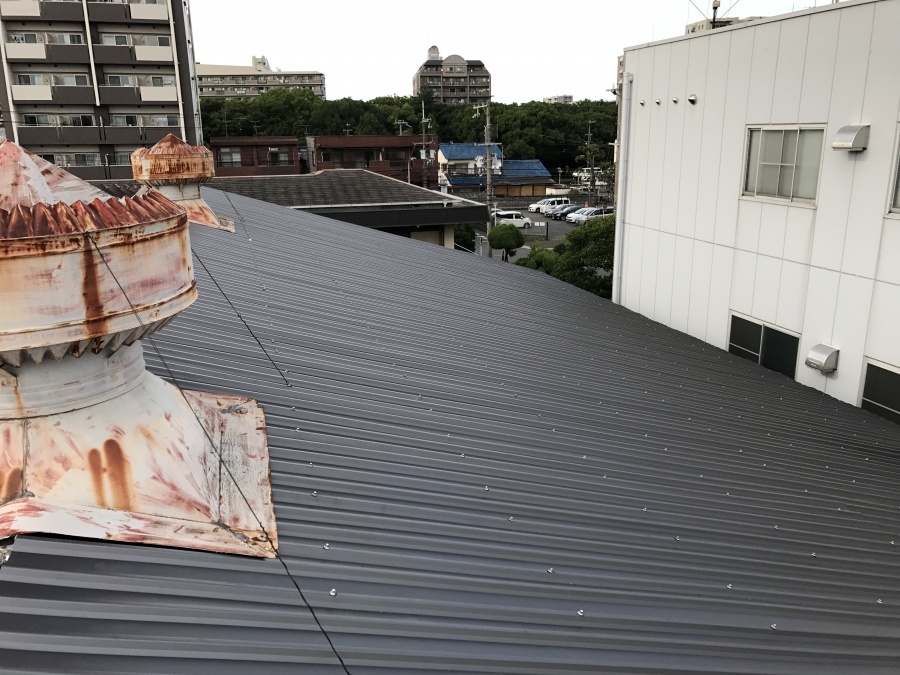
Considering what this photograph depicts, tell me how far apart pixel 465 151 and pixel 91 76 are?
4487 centimetres

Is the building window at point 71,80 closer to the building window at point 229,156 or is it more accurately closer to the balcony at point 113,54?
the balcony at point 113,54

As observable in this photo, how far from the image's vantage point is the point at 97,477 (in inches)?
127

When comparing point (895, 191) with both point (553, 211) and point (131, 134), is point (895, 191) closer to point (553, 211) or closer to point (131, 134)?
point (131, 134)

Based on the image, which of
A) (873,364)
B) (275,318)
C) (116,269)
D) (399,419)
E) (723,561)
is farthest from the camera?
(873,364)

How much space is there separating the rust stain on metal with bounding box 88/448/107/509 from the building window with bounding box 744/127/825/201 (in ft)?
30.5

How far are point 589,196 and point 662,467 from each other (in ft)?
213

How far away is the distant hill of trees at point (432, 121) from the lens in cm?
7456

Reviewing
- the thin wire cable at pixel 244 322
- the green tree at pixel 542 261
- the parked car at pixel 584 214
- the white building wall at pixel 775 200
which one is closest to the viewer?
the thin wire cable at pixel 244 322

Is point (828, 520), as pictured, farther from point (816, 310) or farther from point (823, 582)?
point (816, 310)

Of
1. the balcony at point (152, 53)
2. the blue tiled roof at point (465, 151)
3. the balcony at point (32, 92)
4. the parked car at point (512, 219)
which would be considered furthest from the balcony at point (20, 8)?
the blue tiled roof at point (465, 151)

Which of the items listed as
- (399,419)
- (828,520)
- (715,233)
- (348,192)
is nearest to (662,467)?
(828,520)

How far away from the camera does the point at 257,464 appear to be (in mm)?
4176

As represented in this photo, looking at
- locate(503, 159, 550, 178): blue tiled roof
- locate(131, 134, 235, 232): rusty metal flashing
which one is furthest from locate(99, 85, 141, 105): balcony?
locate(503, 159, 550, 178): blue tiled roof

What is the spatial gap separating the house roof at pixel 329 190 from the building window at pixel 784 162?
41.0 feet
